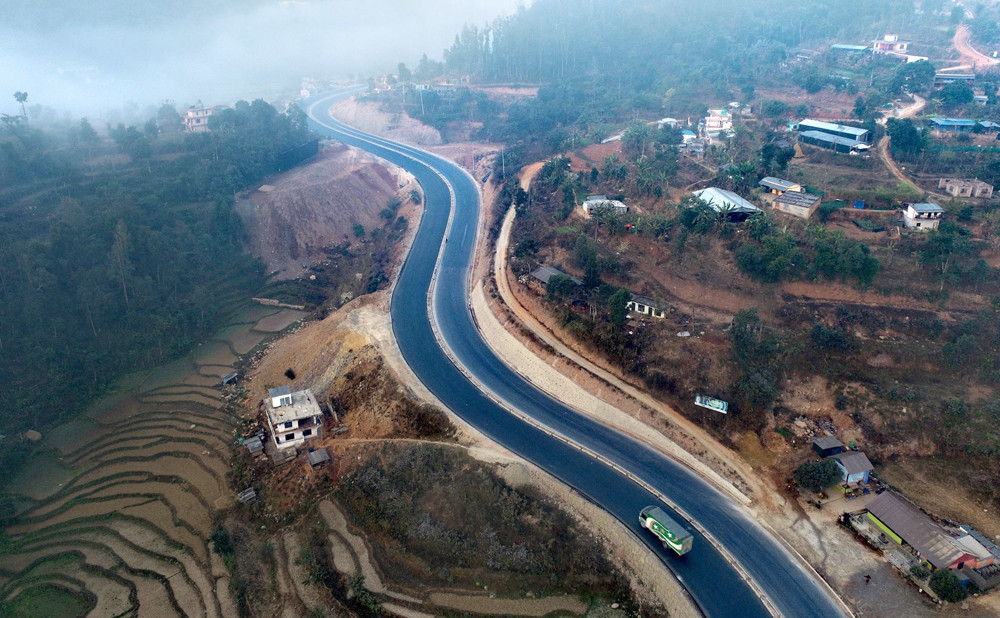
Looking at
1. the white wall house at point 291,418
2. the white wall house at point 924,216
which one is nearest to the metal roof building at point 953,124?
the white wall house at point 924,216

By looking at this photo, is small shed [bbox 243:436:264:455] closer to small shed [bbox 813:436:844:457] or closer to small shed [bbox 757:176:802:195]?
small shed [bbox 813:436:844:457]

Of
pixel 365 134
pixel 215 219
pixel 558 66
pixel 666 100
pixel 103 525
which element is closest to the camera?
pixel 103 525

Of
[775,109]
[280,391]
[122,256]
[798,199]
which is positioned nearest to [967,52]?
[775,109]

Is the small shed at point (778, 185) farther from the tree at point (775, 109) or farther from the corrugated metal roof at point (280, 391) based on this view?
the corrugated metal roof at point (280, 391)

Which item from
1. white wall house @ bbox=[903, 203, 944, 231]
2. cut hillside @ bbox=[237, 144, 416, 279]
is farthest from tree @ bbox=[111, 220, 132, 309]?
white wall house @ bbox=[903, 203, 944, 231]

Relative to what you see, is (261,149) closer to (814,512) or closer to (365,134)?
(365,134)

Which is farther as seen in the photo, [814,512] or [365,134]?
[365,134]

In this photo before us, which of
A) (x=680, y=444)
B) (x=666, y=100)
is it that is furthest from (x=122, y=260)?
(x=666, y=100)
